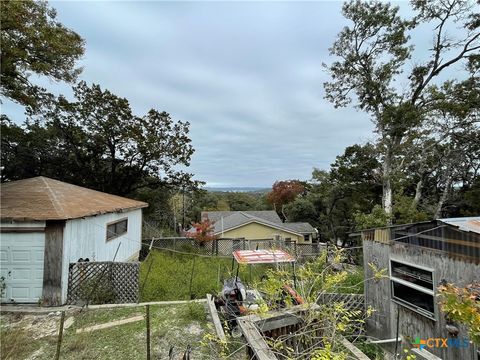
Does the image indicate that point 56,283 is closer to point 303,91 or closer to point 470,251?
point 470,251

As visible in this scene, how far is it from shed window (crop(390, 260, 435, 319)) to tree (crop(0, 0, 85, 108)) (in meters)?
10.9

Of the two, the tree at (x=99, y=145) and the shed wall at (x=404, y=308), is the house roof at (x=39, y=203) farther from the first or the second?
the tree at (x=99, y=145)

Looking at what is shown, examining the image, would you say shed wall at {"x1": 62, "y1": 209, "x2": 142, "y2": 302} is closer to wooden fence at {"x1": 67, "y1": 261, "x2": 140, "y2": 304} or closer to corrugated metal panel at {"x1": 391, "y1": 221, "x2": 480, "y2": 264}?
wooden fence at {"x1": 67, "y1": 261, "x2": 140, "y2": 304}

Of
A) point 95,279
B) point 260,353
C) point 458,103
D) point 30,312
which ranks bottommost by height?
point 30,312

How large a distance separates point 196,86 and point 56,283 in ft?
40.4

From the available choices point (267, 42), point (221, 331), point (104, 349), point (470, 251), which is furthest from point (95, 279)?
point (267, 42)

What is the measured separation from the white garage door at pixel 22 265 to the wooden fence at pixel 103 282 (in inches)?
29.3

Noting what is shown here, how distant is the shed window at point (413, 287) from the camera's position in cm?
619

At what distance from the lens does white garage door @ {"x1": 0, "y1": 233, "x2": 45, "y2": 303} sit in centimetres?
684

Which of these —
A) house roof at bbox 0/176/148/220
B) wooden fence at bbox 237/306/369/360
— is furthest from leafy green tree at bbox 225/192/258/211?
wooden fence at bbox 237/306/369/360

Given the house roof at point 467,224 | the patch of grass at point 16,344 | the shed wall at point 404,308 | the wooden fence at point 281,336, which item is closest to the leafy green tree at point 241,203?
the shed wall at point 404,308

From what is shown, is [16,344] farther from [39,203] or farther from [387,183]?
[387,183]

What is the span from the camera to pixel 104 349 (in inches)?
185

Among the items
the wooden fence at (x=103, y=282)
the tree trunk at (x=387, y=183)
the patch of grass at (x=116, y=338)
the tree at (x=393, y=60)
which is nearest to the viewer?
the patch of grass at (x=116, y=338)
